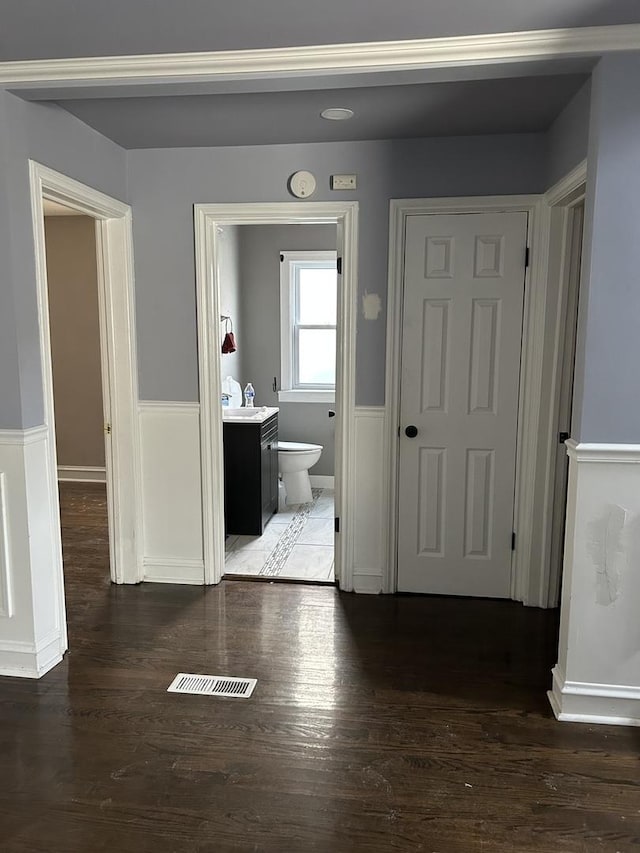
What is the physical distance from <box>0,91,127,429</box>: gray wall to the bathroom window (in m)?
3.10

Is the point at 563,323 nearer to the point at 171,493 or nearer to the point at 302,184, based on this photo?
the point at 302,184

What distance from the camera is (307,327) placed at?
19.0ft

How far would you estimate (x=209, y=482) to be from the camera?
355cm

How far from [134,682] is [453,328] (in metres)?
2.23

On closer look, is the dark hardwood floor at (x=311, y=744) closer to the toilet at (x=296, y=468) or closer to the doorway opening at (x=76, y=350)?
the toilet at (x=296, y=468)

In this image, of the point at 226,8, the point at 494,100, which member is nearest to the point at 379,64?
the point at 226,8

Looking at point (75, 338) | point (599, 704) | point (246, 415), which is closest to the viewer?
point (599, 704)

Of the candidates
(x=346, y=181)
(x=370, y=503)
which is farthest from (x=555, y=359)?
(x=346, y=181)

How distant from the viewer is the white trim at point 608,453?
2242mm

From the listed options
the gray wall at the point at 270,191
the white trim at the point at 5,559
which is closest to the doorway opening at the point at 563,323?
the gray wall at the point at 270,191

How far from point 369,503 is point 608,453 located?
146cm

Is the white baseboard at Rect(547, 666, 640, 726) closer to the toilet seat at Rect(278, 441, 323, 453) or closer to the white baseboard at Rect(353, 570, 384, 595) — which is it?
the white baseboard at Rect(353, 570, 384, 595)

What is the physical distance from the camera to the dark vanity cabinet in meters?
4.23

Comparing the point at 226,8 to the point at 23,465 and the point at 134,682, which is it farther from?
the point at 134,682
